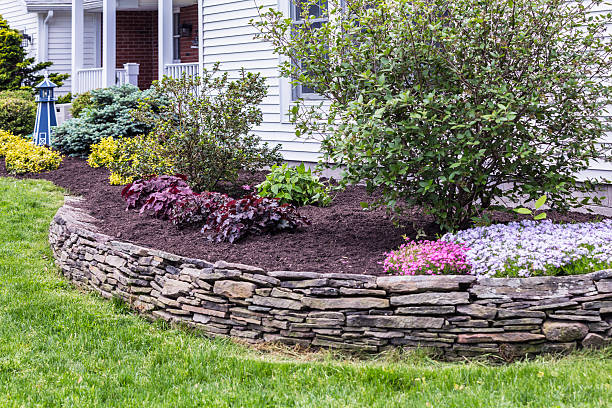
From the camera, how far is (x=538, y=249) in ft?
14.4

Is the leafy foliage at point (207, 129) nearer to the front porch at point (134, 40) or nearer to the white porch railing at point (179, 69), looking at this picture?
the white porch railing at point (179, 69)

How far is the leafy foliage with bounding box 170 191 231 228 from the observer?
19.4ft

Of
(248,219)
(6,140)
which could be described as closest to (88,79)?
(6,140)

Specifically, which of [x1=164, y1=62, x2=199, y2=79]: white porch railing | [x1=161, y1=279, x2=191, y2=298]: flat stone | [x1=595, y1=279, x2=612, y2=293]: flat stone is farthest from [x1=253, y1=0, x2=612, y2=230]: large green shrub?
[x1=164, y1=62, x2=199, y2=79]: white porch railing

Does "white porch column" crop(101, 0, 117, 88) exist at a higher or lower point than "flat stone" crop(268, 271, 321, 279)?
higher

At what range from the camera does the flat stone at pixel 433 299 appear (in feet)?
13.2

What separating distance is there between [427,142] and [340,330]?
156 centimetres

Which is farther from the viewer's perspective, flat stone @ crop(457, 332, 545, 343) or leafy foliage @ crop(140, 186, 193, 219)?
leafy foliage @ crop(140, 186, 193, 219)

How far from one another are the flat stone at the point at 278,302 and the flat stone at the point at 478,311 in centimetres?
102

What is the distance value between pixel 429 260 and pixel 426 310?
1.58 ft

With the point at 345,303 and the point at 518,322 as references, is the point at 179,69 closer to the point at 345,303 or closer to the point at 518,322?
the point at 345,303

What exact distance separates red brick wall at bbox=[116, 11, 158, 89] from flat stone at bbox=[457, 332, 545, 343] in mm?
16308

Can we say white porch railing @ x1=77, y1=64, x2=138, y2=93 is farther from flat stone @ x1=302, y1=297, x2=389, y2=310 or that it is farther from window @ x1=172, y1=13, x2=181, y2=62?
flat stone @ x1=302, y1=297, x2=389, y2=310

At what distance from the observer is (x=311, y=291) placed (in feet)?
14.0
